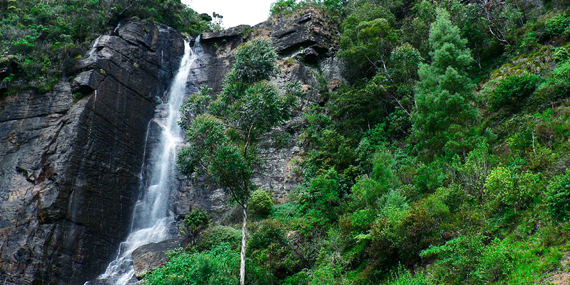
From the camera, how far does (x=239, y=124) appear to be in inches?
595

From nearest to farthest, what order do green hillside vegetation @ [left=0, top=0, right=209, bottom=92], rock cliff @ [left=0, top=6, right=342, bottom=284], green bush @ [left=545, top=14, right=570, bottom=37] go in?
green bush @ [left=545, top=14, right=570, bottom=37] < rock cliff @ [left=0, top=6, right=342, bottom=284] < green hillside vegetation @ [left=0, top=0, right=209, bottom=92]

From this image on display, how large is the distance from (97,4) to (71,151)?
13.5 meters

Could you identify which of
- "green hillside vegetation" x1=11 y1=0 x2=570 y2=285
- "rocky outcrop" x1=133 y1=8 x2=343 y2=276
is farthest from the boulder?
"green hillside vegetation" x1=11 y1=0 x2=570 y2=285

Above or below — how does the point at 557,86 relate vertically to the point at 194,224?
above

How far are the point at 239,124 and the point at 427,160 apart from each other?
24.2ft

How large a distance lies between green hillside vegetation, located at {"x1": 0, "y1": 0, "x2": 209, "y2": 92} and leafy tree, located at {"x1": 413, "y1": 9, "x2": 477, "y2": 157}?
20807 millimetres

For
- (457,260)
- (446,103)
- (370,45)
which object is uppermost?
(370,45)

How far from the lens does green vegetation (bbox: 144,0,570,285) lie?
8672mm

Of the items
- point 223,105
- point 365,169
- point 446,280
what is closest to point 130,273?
point 223,105

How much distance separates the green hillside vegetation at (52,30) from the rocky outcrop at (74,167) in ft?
3.33

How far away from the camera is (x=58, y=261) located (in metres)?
17.6

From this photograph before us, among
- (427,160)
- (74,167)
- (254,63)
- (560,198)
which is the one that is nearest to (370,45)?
(254,63)

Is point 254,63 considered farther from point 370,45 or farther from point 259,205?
point 370,45

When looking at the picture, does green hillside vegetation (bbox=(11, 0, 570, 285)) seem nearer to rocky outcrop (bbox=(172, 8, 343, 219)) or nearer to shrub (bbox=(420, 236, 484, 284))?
shrub (bbox=(420, 236, 484, 284))
